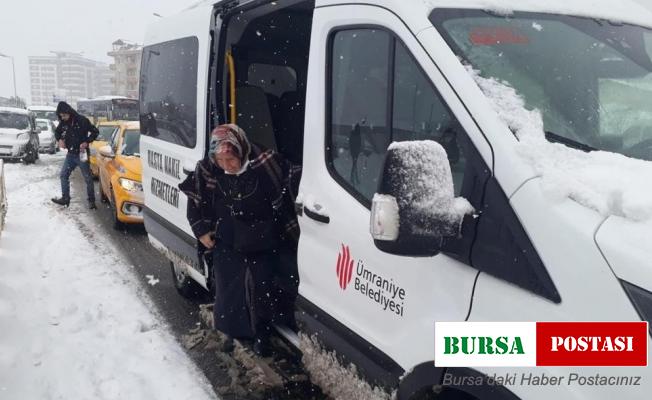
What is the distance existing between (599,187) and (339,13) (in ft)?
4.74

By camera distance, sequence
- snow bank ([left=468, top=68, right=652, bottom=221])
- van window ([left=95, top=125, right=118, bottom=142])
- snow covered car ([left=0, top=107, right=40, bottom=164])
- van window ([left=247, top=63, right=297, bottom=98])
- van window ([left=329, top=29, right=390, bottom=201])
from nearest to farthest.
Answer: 1. snow bank ([left=468, top=68, right=652, bottom=221])
2. van window ([left=329, top=29, right=390, bottom=201])
3. van window ([left=247, top=63, right=297, bottom=98])
4. van window ([left=95, top=125, right=118, bottom=142])
5. snow covered car ([left=0, top=107, right=40, bottom=164])

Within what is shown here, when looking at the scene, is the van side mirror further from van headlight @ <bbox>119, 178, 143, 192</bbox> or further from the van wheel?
van headlight @ <bbox>119, 178, 143, 192</bbox>

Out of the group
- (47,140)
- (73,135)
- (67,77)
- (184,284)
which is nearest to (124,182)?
(73,135)

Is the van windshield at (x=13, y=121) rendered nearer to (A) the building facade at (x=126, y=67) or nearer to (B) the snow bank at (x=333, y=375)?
(B) the snow bank at (x=333, y=375)

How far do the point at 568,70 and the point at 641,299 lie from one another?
1.03 m

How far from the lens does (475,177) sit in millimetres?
1686

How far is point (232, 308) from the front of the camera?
135 inches

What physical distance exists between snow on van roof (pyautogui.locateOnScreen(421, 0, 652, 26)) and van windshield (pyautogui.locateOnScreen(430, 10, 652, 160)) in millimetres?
33

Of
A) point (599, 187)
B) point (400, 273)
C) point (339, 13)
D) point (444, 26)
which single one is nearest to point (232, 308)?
point (400, 273)

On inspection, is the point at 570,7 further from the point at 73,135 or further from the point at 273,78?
the point at 73,135

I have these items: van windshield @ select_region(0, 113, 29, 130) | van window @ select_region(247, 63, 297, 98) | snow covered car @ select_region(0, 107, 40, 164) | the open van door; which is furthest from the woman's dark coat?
van windshield @ select_region(0, 113, 29, 130)

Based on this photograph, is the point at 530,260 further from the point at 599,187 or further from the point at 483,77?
the point at 483,77

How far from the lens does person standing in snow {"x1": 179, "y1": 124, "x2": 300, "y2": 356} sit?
10.2 feet

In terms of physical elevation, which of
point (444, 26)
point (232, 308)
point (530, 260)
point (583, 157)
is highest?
point (444, 26)
